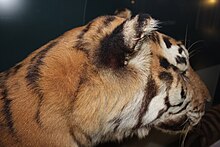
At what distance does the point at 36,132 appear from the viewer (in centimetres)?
72

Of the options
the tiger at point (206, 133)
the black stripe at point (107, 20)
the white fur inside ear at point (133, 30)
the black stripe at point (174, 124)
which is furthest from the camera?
the tiger at point (206, 133)

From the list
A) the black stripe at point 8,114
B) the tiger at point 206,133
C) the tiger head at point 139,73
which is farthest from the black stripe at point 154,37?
the tiger at point 206,133

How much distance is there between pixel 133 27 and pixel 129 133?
14.2 inches

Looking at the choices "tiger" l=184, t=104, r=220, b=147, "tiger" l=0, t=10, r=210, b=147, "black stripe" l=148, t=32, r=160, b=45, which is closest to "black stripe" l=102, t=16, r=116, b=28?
"tiger" l=0, t=10, r=210, b=147

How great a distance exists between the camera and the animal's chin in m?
0.95

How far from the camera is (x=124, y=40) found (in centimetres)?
66

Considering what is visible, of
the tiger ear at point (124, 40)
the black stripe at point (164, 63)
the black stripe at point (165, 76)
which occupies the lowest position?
the black stripe at point (165, 76)

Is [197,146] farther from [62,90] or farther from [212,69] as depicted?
[62,90]

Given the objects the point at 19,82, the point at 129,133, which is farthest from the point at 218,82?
the point at 19,82

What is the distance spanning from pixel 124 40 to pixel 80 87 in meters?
0.16

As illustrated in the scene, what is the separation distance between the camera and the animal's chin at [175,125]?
95cm

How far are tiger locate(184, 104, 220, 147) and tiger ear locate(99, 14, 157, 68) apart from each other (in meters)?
1.04

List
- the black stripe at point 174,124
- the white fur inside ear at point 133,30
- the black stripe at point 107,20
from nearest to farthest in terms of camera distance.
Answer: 1. the white fur inside ear at point 133,30
2. the black stripe at point 107,20
3. the black stripe at point 174,124

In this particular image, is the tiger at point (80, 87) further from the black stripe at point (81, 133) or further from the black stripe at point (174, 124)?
the black stripe at point (174, 124)
